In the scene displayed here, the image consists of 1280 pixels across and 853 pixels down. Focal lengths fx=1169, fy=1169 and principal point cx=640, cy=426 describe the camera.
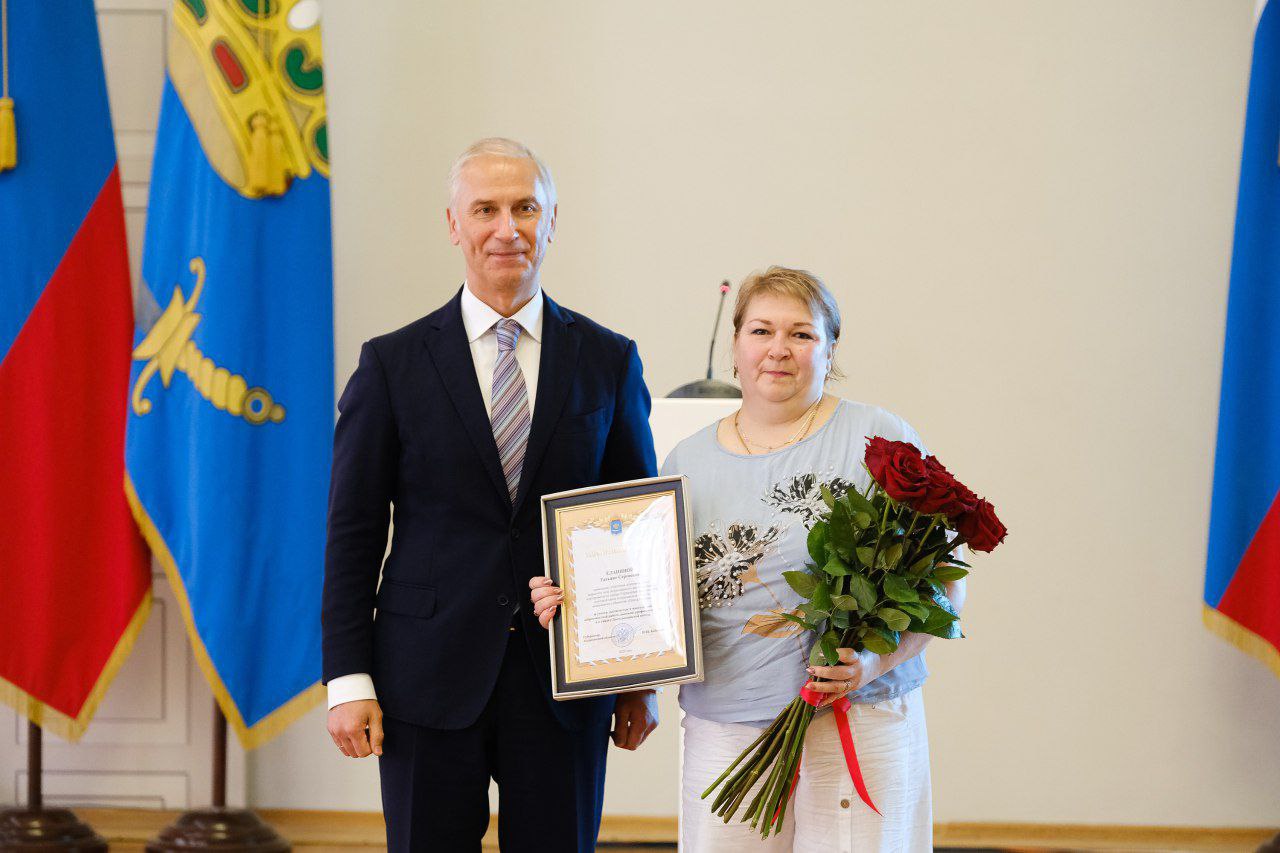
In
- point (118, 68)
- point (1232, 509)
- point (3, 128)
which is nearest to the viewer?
point (3, 128)

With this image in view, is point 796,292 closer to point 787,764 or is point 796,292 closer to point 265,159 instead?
point 787,764

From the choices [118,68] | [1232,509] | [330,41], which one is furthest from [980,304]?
[118,68]

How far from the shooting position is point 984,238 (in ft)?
11.8

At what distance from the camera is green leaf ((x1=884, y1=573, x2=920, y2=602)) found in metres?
1.51

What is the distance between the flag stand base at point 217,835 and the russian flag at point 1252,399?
2.76 meters

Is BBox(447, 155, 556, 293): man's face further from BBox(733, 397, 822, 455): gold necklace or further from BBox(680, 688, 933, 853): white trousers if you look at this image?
BBox(680, 688, 933, 853): white trousers

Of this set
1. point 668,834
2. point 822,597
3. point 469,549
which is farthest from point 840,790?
Answer: point 668,834

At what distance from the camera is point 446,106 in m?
3.60

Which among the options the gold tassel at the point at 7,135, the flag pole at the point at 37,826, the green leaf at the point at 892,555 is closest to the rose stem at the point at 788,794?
the green leaf at the point at 892,555

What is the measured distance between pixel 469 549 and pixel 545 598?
13 cm

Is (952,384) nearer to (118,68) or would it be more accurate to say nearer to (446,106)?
(446,106)

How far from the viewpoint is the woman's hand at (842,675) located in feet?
5.07

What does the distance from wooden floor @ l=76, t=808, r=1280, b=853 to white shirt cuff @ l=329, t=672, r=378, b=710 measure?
203 centimetres

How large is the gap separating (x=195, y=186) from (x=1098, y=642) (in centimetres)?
295
